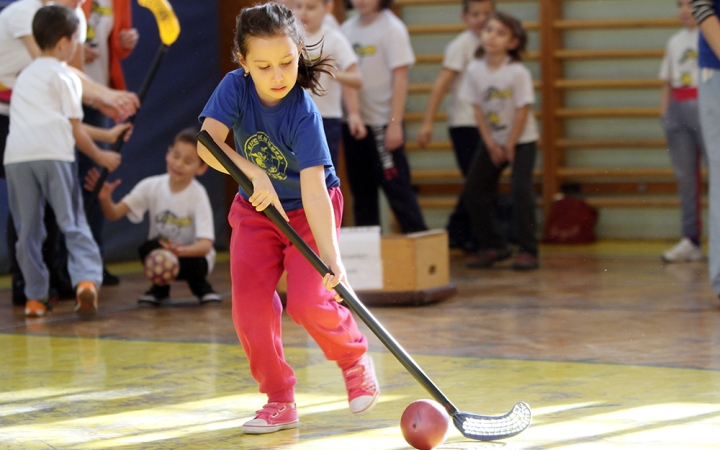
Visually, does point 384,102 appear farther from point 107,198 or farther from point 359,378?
point 359,378

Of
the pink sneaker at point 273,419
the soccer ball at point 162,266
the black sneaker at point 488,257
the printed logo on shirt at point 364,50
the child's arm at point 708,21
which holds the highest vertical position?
the child's arm at point 708,21

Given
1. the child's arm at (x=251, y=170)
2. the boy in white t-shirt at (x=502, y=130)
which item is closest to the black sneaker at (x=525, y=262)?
the boy in white t-shirt at (x=502, y=130)

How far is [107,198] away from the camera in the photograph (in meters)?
4.49

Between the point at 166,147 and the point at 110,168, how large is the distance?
1.86 m

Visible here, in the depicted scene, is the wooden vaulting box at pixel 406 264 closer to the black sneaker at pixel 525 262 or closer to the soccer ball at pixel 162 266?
the soccer ball at pixel 162 266

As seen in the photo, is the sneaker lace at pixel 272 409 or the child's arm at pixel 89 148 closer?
the sneaker lace at pixel 272 409

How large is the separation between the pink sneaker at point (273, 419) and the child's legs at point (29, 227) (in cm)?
203

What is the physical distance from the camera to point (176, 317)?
405cm

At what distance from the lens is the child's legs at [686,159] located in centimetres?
561

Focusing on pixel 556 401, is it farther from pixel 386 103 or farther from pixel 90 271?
pixel 386 103

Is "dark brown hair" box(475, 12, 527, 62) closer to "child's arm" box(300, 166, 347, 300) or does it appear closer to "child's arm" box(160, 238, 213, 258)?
"child's arm" box(160, 238, 213, 258)

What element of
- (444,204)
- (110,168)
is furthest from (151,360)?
(444,204)

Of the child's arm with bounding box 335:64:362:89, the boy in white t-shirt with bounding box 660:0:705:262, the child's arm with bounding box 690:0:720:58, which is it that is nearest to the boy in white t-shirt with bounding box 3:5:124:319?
the child's arm with bounding box 335:64:362:89

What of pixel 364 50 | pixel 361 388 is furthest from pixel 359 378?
pixel 364 50
